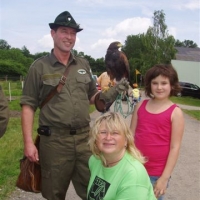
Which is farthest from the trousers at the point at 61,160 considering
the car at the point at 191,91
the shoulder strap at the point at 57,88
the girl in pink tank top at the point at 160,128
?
the car at the point at 191,91

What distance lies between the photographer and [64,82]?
342cm

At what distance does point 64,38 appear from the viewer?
11.4 feet

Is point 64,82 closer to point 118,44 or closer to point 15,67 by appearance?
point 118,44

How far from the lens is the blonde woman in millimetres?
2389

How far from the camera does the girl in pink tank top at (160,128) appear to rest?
302cm

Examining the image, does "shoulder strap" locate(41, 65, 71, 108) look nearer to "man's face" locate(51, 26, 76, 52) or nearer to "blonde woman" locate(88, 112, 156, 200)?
"man's face" locate(51, 26, 76, 52)

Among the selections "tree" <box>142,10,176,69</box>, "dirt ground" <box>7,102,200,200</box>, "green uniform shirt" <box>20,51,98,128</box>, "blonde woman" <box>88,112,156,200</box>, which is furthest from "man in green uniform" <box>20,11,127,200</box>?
"tree" <box>142,10,176,69</box>

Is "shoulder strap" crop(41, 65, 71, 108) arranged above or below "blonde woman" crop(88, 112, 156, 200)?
above

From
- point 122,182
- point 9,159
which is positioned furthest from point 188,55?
point 122,182

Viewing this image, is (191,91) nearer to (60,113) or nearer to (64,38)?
(64,38)

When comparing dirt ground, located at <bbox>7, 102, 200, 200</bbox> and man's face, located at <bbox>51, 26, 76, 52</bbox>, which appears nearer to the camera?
man's face, located at <bbox>51, 26, 76, 52</bbox>

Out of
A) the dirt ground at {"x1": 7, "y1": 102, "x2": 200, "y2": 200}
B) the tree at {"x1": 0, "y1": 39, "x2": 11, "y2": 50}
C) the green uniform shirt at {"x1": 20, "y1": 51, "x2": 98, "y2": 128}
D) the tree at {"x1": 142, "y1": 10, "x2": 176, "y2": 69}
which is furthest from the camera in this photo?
the tree at {"x1": 0, "y1": 39, "x2": 11, "y2": 50}

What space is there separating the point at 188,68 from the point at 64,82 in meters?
42.7

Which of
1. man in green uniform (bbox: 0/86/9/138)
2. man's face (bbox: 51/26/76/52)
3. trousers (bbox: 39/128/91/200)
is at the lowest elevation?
trousers (bbox: 39/128/91/200)
